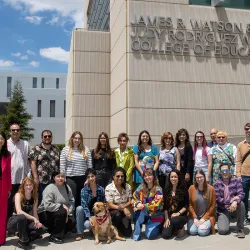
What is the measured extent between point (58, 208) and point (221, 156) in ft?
11.0

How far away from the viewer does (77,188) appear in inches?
251

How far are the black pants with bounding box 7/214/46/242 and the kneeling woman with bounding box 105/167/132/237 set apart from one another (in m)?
1.31

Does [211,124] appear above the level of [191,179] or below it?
above

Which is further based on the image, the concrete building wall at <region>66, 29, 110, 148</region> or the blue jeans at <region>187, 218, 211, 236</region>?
the concrete building wall at <region>66, 29, 110, 148</region>

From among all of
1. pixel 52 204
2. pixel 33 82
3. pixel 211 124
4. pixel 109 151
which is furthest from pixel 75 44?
pixel 33 82

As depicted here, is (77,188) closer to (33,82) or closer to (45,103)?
(45,103)

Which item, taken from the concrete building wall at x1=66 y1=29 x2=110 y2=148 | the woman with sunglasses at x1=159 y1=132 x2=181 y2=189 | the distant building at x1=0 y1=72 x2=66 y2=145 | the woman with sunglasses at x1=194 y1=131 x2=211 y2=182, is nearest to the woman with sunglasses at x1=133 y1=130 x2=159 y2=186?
the woman with sunglasses at x1=159 y1=132 x2=181 y2=189

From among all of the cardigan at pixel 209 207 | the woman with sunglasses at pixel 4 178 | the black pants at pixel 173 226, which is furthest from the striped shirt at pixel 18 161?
the cardigan at pixel 209 207

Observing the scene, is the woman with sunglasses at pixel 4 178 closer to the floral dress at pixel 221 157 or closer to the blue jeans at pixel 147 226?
the blue jeans at pixel 147 226

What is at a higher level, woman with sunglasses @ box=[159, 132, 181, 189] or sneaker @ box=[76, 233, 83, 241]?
woman with sunglasses @ box=[159, 132, 181, 189]

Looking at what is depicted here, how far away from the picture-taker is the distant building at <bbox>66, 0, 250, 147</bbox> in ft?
41.2

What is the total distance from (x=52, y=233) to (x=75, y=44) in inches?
437

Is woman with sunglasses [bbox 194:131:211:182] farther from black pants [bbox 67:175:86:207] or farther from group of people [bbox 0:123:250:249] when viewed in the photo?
black pants [bbox 67:175:86:207]

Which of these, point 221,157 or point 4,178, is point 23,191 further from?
point 221,157
